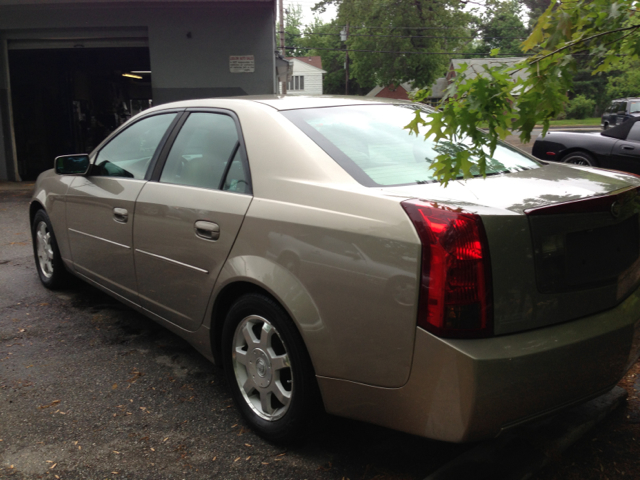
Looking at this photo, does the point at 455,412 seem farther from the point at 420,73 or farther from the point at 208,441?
the point at 420,73

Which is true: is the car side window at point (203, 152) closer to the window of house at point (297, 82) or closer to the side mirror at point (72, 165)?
the side mirror at point (72, 165)

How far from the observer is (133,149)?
12.8 ft

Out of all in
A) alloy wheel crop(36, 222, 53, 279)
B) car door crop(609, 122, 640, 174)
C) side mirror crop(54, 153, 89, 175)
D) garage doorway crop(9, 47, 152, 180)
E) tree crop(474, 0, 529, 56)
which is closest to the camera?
side mirror crop(54, 153, 89, 175)

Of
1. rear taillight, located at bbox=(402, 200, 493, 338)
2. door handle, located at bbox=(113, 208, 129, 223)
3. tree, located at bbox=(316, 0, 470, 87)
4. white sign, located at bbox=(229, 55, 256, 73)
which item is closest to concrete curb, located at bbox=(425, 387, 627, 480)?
rear taillight, located at bbox=(402, 200, 493, 338)

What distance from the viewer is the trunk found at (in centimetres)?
197

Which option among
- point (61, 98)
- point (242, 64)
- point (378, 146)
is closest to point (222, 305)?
point (378, 146)

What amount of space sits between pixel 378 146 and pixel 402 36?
45955 millimetres

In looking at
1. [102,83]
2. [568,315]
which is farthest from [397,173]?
[102,83]

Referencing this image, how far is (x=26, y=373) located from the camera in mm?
3463

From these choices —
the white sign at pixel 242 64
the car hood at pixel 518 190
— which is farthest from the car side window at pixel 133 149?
the white sign at pixel 242 64

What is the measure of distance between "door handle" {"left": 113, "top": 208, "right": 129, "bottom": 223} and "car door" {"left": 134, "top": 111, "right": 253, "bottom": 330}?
0.15 metres

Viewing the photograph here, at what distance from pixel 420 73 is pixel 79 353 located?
48084 millimetres

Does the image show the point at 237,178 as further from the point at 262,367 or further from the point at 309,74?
the point at 309,74

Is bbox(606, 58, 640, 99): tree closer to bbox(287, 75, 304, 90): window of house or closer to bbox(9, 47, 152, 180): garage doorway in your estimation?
bbox(9, 47, 152, 180): garage doorway
